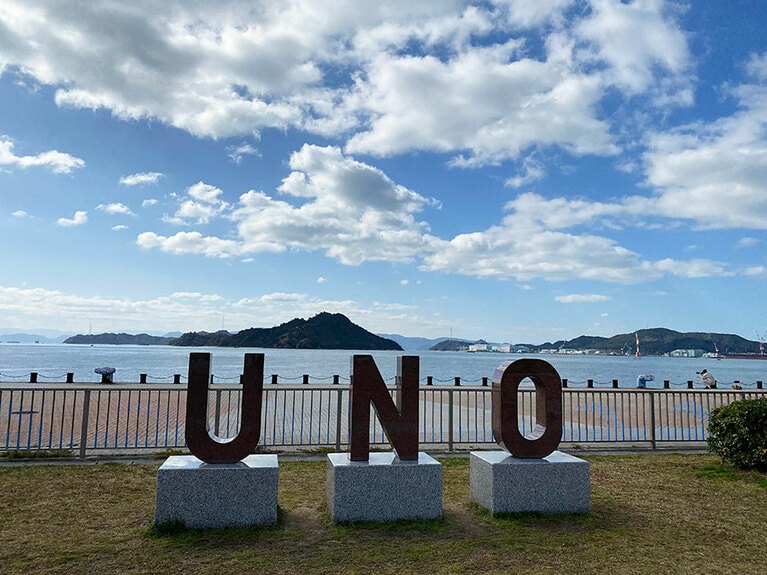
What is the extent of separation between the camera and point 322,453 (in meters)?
11.9

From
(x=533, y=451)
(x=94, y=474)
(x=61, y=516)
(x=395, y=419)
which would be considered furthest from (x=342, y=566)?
(x=94, y=474)

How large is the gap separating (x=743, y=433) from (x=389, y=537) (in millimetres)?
7440

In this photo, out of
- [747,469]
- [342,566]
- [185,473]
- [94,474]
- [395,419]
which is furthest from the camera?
[747,469]

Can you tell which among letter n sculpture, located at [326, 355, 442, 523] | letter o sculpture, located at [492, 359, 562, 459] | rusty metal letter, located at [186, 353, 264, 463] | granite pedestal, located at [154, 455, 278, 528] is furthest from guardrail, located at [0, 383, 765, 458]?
letter n sculpture, located at [326, 355, 442, 523]

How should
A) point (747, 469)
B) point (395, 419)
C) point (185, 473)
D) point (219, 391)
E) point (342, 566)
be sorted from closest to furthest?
1. point (342, 566)
2. point (185, 473)
3. point (395, 419)
4. point (747, 469)
5. point (219, 391)

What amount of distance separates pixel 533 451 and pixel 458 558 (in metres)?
2.38

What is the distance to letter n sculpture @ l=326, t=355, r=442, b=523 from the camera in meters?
7.34

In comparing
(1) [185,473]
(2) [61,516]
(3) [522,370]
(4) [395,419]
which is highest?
(3) [522,370]

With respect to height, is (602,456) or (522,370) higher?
(522,370)

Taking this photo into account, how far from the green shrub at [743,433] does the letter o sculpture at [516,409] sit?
4.65 meters

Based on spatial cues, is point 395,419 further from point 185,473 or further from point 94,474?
point 94,474

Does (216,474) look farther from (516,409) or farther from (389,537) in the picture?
(516,409)

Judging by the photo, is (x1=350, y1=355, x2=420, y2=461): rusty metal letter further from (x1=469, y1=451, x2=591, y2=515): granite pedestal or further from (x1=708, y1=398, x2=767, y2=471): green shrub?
(x1=708, y1=398, x2=767, y2=471): green shrub

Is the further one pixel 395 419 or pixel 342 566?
pixel 395 419
